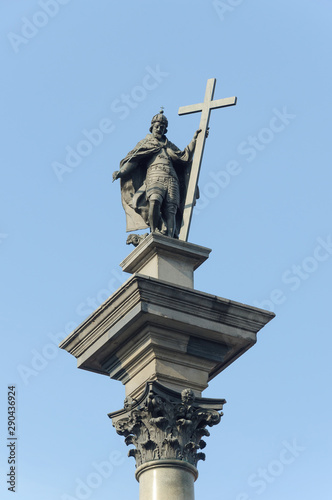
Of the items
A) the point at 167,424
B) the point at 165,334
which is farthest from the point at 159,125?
the point at 167,424

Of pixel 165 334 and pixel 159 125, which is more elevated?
pixel 159 125

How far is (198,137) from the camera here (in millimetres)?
21141

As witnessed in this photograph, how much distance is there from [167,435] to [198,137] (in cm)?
631

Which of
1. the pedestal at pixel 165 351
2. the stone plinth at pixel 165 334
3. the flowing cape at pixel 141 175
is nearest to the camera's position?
the pedestal at pixel 165 351

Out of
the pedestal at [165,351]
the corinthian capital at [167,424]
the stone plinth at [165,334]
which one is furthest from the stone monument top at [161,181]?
the corinthian capital at [167,424]

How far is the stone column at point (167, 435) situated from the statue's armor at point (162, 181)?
160 inches

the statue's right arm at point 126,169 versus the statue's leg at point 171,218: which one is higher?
the statue's right arm at point 126,169

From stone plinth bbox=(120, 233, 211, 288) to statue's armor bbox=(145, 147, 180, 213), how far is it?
42.2 inches

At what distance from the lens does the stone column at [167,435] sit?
17.1 m

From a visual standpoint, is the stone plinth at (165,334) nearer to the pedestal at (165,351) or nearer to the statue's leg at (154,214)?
the pedestal at (165,351)

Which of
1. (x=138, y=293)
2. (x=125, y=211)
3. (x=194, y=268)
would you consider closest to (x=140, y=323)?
(x=138, y=293)

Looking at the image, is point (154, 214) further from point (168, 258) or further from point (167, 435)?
point (167, 435)

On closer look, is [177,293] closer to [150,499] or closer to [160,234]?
[160,234]

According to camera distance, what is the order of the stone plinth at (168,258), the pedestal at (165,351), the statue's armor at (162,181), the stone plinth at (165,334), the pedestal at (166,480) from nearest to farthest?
1. the pedestal at (166,480)
2. the pedestal at (165,351)
3. the stone plinth at (165,334)
4. the stone plinth at (168,258)
5. the statue's armor at (162,181)
